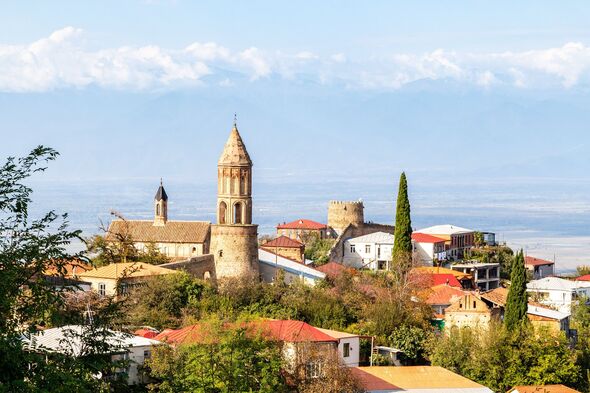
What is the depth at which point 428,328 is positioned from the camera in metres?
51.4

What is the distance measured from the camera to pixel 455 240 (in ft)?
273

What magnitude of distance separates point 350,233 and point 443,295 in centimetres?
2088

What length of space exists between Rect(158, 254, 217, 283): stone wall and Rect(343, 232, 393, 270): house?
1948cm

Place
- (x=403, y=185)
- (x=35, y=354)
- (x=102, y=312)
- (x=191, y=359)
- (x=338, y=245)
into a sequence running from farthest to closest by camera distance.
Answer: (x=338, y=245) → (x=403, y=185) → (x=191, y=359) → (x=102, y=312) → (x=35, y=354)

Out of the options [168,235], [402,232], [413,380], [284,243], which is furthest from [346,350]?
[284,243]

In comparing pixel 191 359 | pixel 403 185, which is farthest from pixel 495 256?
pixel 191 359

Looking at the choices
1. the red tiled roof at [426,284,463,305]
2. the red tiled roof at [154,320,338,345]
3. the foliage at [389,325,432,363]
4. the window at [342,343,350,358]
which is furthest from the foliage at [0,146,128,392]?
the red tiled roof at [426,284,463,305]

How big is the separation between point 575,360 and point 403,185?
57.6 feet

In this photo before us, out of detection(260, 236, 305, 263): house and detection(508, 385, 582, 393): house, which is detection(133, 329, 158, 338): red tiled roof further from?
detection(260, 236, 305, 263): house

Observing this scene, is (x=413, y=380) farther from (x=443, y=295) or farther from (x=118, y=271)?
(x=443, y=295)

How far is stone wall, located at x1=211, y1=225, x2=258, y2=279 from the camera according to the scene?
53844mm

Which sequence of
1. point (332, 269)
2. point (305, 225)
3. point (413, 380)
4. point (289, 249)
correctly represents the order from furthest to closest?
1. point (305, 225)
2. point (289, 249)
3. point (332, 269)
4. point (413, 380)

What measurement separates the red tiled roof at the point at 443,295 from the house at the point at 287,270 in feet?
15.6

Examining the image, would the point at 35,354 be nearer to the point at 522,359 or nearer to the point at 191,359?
the point at 191,359
